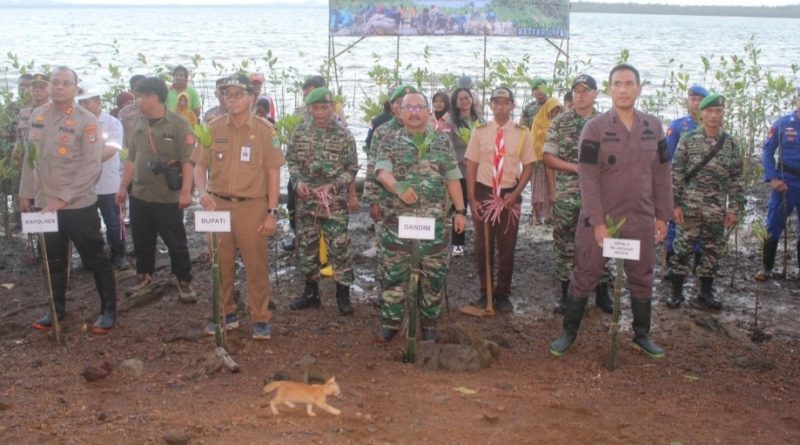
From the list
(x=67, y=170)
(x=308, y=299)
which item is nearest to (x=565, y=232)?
(x=308, y=299)

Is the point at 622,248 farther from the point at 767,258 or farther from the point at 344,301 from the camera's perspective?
the point at 767,258

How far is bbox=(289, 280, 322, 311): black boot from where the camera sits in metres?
7.08

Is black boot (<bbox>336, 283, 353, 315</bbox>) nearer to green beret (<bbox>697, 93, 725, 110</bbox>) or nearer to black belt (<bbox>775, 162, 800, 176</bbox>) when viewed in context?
green beret (<bbox>697, 93, 725, 110</bbox>)

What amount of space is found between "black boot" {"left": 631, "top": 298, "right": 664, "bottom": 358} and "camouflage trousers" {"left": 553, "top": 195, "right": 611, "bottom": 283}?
2.70 ft

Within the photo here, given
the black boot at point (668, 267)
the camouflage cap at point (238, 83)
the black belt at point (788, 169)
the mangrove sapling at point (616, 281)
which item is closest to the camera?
the mangrove sapling at point (616, 281)

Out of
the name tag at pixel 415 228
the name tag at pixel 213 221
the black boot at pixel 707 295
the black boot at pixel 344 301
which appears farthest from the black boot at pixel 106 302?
the black boot at pixel 707 295

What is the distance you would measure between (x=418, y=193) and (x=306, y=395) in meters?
1.79

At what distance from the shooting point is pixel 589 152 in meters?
5.57

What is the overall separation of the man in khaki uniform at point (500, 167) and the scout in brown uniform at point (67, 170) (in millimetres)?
2982

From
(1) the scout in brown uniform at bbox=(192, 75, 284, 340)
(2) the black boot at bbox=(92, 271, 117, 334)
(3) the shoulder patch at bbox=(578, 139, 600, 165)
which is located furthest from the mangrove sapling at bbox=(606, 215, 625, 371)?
(2) the black boot at bbox=(92, 271, 117, 334)

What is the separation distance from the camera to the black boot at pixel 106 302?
640 centimetres

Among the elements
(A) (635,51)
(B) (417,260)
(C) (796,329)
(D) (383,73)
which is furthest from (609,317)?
(A) (635,51)

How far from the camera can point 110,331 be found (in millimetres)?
6434

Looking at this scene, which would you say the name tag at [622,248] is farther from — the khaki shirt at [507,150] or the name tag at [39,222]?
the name tag at [39,222]
